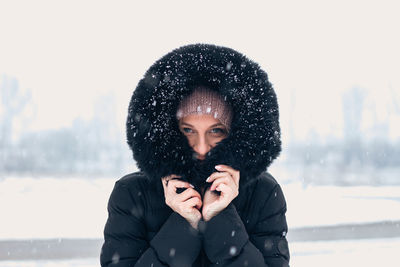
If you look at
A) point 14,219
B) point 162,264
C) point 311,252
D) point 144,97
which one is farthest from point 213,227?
point 14,219

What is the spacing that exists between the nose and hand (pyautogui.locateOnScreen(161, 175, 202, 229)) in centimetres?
15

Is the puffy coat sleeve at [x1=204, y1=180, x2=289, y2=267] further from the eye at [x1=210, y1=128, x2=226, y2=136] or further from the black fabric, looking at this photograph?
the eye at [x1=210, y1=128, x2=226, y2=136]

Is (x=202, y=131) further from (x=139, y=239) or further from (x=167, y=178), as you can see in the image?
(x=139, y=239)

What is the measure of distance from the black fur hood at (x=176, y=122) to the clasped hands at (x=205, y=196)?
0.05m

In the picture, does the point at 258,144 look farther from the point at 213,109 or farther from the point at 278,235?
the point at 278,235

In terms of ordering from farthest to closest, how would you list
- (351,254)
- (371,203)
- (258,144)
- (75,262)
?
(371,203) < (351,254) < (75,262) < (258,144)

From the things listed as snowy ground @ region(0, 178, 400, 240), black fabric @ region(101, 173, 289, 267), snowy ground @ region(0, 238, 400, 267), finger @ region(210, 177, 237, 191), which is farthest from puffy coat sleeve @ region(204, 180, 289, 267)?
snowy ground @ region(0, 178, 400, 240)

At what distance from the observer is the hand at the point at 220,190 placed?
52.6 inches

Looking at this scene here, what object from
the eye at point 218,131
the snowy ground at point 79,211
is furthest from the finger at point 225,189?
the snowy ground at point 79,211

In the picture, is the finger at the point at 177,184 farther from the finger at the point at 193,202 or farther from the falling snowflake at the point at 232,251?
the falling snowflake at the point at 232,251

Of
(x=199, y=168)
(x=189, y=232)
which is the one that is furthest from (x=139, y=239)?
(x=199, y=168)

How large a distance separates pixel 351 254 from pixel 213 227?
425cm

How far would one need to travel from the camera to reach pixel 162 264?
1.31 metres

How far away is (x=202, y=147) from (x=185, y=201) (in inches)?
9.8
